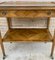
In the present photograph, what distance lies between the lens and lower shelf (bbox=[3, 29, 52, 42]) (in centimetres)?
148

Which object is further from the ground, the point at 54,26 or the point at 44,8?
the point at 44,8

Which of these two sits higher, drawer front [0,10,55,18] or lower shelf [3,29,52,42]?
drawer front [0,10,55,18]

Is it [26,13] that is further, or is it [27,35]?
[27,35]

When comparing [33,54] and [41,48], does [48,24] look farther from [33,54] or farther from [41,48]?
[33,54]

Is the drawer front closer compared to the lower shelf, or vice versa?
the drawer front

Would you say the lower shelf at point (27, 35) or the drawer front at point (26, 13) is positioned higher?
the drawer front at point (26, 13)

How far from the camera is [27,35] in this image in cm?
158

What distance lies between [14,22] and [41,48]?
609mm

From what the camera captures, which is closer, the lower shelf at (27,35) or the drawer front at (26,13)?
the drawer front at (26,13)

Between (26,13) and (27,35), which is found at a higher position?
(26,13)

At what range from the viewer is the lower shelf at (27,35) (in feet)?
4.86

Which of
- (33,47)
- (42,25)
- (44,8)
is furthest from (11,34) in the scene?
(44,8)

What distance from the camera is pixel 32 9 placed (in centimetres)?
119

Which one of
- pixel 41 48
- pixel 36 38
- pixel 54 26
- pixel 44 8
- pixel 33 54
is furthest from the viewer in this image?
pixel 54 26
